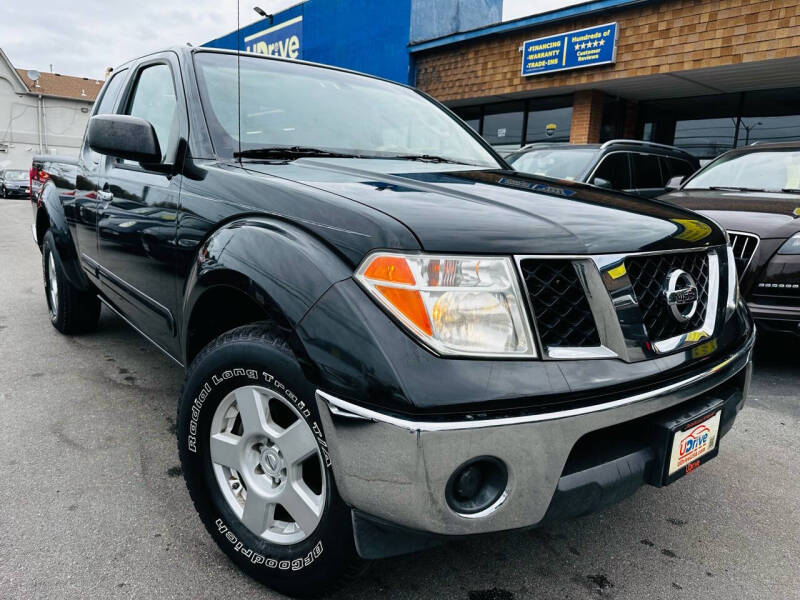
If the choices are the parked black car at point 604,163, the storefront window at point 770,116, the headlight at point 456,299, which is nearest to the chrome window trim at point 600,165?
the parked black car at point 604,163

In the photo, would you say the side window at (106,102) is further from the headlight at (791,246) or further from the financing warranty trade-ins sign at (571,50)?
the financing warranty trade-ins sign at (571,50)

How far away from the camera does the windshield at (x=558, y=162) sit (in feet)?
19.8

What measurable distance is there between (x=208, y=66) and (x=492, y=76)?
10733 millimetres

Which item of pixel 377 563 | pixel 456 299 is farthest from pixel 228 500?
pixel 456 299

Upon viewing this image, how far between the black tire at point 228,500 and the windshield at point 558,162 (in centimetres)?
483

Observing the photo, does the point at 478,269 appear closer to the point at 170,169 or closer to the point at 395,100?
the point at 170,169

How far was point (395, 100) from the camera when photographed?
3025 mm

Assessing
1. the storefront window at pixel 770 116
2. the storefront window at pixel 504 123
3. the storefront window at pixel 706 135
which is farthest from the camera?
the storefront window at pixel 504 123

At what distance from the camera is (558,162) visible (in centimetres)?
620

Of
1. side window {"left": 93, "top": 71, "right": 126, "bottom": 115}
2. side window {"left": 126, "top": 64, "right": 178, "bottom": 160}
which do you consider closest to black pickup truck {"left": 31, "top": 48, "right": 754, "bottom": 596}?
side window {"left": 126, "top": 64, "right": 178, "bottom": 160}

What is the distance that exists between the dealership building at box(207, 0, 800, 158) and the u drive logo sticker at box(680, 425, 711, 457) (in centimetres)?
894

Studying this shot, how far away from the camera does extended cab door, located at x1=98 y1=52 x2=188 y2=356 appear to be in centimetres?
232

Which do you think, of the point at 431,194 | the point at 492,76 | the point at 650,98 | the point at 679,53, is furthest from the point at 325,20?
the point at 431,194

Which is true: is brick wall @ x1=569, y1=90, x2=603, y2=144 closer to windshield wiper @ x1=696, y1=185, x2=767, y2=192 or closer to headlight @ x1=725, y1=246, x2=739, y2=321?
windshield wiper @ x1=696, y1=185, x2=767, y2=192
